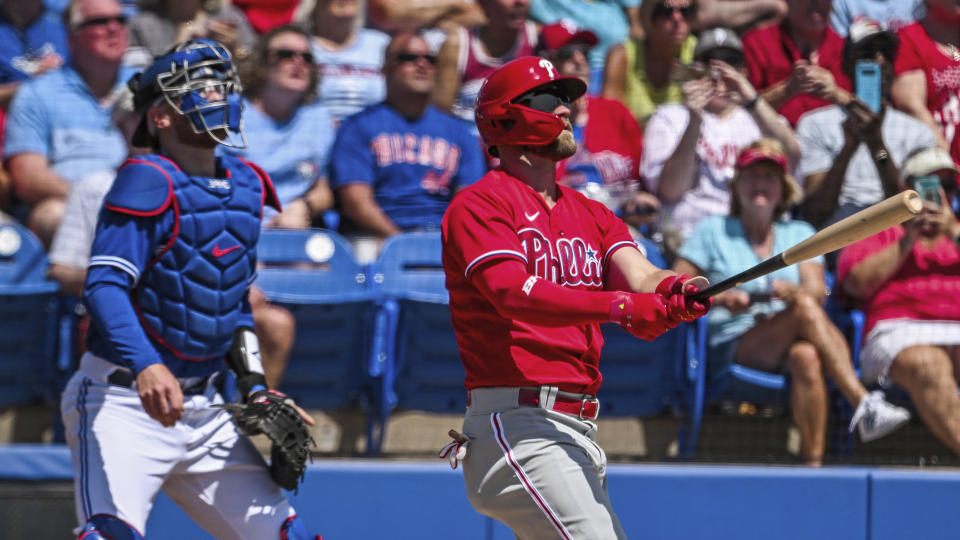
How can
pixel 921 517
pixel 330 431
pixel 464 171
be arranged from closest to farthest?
pixel 921 517
pixel 330 431
pixel 464 171

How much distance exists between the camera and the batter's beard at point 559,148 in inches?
110

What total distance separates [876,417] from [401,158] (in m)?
2.47

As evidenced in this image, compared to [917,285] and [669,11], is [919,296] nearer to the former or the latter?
[917,285]

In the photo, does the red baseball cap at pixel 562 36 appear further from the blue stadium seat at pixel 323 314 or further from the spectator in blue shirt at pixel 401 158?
the blue stadium seat at pixel 323 314

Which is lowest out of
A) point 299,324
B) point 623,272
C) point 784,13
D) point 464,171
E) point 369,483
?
point 369,483

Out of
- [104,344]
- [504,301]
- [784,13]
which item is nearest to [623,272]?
[504,301]

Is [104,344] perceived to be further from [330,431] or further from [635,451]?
[635,451]

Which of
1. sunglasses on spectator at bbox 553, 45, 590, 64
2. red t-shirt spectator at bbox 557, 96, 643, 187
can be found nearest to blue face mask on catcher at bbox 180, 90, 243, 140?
red t-shirt spectator at bbox 557, 96, 643, 187

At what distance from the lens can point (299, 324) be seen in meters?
4.96

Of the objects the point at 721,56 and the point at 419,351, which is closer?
the point at 419,351

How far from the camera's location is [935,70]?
557 centimetres

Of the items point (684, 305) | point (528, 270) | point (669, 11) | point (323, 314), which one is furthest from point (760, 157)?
point (684, 305)

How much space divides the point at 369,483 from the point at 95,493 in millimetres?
1575

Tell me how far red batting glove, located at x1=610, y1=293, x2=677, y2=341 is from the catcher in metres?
1.16
